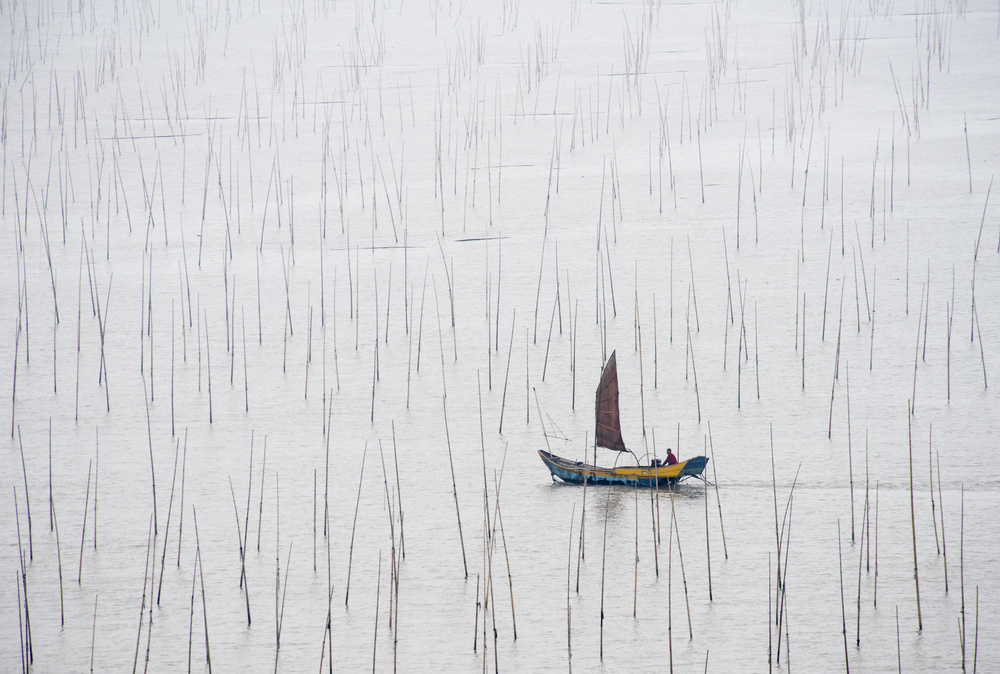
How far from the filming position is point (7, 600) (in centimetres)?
178

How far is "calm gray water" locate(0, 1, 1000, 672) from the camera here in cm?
171

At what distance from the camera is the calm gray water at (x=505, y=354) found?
1.71 m

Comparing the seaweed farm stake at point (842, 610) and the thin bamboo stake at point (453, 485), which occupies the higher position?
the thin bamboo stake at point (453, 485)

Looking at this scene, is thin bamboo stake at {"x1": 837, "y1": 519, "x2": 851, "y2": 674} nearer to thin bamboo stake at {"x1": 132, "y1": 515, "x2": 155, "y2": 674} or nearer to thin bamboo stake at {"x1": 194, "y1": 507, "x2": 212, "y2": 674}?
thin bamboo stake at {"x1": 194, "y1": 507, "x2": 212, "y2": 674}

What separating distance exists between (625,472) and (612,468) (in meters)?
0.07

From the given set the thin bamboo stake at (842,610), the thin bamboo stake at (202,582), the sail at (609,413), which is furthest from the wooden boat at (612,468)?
the thin bamboo stake at (202,582)

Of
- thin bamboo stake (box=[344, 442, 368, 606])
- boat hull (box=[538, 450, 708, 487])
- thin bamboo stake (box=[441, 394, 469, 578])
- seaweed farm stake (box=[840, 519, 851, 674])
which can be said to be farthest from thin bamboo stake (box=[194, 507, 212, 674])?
seaweed farm stake (box=[840, 519, 851, 674])

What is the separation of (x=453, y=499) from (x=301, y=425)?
1.74 ft

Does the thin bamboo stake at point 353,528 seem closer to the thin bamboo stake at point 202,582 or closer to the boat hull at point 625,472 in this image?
the thin bamboo stake at point 202,582

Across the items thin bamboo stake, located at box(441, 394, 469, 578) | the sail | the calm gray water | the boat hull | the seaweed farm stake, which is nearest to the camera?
the seaweed farm stake

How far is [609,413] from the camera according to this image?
212 centimetres

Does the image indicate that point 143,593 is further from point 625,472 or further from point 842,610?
point 842,610

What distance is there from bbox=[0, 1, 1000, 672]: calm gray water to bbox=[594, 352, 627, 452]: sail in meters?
0.11

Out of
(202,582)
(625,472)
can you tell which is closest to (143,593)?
(202,582)
